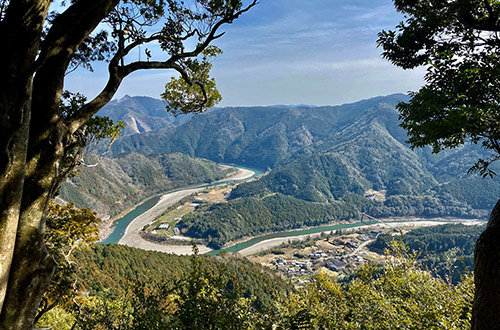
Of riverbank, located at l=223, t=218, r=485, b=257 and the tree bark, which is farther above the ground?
the tree bark

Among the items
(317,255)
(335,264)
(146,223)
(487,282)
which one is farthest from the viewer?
(146,223)

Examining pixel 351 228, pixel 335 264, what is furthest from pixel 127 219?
pixel 351 228

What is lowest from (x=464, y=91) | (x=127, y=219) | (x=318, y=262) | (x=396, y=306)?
(x=318, y=262)

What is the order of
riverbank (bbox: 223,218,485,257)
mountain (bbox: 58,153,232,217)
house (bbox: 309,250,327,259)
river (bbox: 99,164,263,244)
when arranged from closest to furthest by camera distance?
house (bbox: 309,250,327,259) < river (bbox: 99,164,263,244) < riverbank (bbox: 223,218,485,257) < mountain (bbox: 58,153,232,217)

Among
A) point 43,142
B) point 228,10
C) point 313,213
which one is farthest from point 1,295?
point 313,213

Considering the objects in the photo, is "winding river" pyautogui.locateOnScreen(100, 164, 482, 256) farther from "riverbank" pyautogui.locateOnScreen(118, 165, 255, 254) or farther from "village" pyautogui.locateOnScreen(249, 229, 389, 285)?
"village" pyautogui.locateOnScreen(249, 229, 389, 285)

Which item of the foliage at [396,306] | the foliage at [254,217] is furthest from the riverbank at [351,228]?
the foliage at [396,306]

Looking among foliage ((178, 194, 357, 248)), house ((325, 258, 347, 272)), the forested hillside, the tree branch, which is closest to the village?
house ((325, 258, 347, 272))

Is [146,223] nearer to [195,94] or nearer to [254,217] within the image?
[254,217]

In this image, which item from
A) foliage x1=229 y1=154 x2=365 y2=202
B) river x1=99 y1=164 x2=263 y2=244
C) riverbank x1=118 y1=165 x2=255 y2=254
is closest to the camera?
riverbank x1=118 y1=165 x2=255 y2=254
